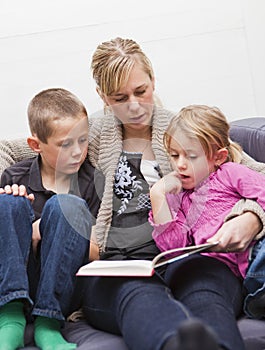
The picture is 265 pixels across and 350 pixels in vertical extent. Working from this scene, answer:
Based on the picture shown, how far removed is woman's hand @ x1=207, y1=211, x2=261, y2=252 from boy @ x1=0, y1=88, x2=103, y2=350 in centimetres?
32

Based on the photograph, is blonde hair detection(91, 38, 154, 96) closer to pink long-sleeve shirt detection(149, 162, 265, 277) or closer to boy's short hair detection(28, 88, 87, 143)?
boy's short hair detection(28, 88, 87, 143)

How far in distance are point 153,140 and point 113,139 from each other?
11 cm

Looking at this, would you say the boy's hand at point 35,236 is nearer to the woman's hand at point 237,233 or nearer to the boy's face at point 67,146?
the boy's face at point 67,146

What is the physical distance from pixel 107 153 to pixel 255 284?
547mm

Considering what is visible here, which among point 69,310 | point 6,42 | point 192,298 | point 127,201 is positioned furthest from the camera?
point 6,42

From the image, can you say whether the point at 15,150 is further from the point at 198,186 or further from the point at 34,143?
the point at 198,186

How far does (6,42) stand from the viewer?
2178 millimetres

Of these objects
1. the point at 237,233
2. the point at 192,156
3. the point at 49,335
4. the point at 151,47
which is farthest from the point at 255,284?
the point at 151,47

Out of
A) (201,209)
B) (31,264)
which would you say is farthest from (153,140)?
(31,264)

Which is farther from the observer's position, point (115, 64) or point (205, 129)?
point (115, 64)

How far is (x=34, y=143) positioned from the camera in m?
1.67

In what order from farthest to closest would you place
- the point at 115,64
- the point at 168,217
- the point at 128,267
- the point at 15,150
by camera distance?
the point at 15,150, the point at 115,64, the point at 168,217, the point at 128,267

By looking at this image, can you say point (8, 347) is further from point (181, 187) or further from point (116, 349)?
point (181, 187)

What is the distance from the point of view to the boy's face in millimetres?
1607
